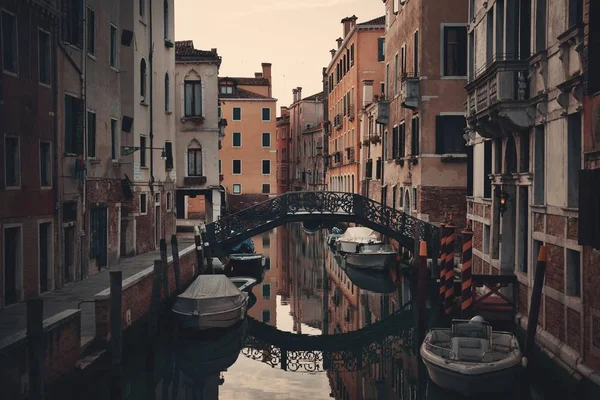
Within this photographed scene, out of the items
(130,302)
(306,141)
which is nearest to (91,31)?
(130,302)

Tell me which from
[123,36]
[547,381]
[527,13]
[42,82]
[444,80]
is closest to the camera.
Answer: [547,381]

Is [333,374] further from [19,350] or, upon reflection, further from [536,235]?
[19,350]

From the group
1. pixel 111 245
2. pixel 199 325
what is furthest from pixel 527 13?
pixel 111 245

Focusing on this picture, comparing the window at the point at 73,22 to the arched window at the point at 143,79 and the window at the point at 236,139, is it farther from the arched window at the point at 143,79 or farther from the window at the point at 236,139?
the window at the point at 236,139

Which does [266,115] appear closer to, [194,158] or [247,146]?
[247,146]

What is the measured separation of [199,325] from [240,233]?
26.1ft

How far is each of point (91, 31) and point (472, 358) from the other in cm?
1180

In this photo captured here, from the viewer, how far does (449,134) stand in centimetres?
2253

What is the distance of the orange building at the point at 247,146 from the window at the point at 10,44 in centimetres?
3528

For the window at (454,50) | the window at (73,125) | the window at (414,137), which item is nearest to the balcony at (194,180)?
the window at (414,137)

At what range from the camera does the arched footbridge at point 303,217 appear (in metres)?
22.3

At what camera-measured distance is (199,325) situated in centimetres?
1511

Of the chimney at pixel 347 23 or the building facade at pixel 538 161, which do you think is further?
the chimney at pixel 347 23

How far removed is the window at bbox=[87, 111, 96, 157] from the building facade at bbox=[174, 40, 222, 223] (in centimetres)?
1148
